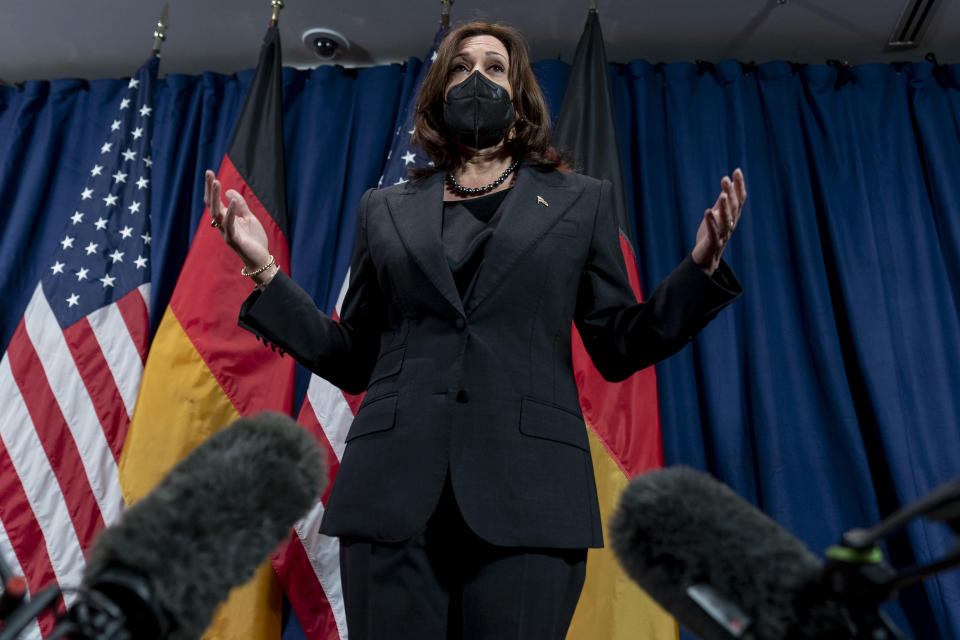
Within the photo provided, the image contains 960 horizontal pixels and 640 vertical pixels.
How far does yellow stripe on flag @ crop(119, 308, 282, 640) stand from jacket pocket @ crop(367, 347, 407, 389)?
1211 millimetres

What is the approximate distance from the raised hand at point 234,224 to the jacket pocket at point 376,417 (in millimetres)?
301

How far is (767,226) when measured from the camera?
8.52 feet

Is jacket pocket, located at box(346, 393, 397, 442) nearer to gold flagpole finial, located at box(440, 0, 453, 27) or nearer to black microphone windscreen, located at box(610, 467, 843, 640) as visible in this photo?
black microphone windscreen, located at box(610, 467, 843, 640)

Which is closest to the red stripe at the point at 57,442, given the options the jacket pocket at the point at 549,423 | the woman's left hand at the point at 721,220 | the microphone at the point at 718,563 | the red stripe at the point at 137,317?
the red stripe at the point at 137,317

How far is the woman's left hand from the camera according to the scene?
106cm

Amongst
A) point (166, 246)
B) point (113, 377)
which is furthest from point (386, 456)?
point (166, 246)

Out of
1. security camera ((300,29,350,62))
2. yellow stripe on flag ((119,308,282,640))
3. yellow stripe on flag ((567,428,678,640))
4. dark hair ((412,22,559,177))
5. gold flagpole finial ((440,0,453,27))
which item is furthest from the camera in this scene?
security camera ((300,29,350,62))

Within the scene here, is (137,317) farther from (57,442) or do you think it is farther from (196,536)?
(196,536)

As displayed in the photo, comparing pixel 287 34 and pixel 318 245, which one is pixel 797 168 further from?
pixel 287 34

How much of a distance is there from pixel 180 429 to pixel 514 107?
144cm

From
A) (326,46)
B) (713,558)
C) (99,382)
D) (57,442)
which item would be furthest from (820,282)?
(57,442)

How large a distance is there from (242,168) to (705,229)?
198cm

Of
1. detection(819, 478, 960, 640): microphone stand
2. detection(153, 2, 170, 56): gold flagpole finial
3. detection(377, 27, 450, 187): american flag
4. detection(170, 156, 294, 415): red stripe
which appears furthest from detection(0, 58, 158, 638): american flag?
detection(819, 478, 960, 640): microphone stand

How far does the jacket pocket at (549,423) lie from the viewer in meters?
1.08
